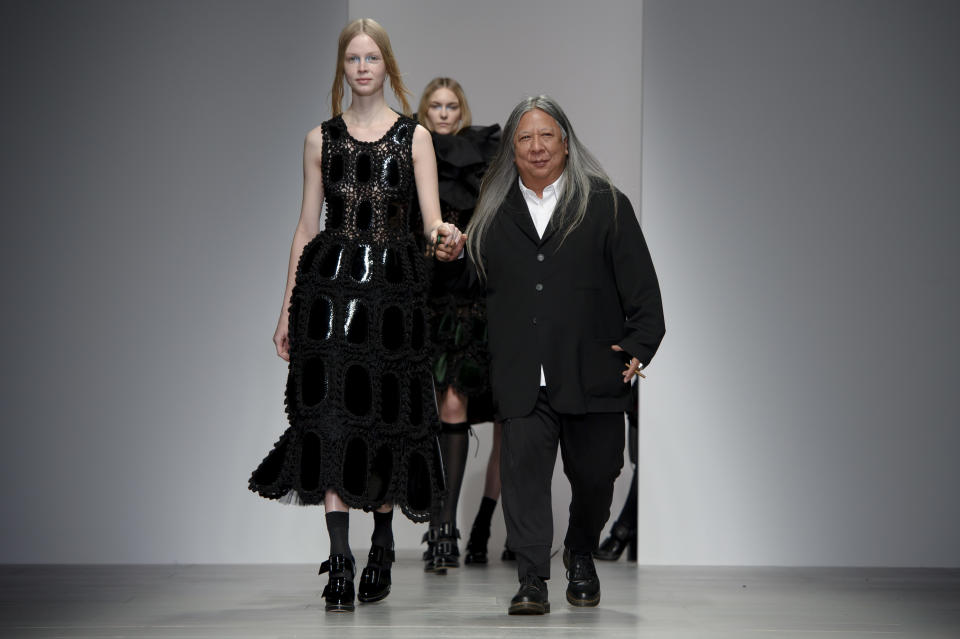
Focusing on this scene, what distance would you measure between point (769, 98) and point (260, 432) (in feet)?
8.08

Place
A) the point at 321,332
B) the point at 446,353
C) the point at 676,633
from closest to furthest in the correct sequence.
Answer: the point at 676,633 → the point at 321,332 → the point at 446,353

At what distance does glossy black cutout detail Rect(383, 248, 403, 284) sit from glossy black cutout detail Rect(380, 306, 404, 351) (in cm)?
9

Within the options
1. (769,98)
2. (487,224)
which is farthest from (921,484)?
(487,224)

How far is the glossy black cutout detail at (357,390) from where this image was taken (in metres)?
3.52

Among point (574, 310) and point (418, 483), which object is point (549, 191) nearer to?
point (574, 310)

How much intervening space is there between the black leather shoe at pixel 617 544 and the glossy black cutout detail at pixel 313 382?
6.29 feet

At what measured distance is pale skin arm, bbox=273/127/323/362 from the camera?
3.74m

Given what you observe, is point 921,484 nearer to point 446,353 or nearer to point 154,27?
point 446,353

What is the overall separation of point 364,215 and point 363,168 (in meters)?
0.14

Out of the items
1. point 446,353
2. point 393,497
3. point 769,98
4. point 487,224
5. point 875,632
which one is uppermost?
point 769,98

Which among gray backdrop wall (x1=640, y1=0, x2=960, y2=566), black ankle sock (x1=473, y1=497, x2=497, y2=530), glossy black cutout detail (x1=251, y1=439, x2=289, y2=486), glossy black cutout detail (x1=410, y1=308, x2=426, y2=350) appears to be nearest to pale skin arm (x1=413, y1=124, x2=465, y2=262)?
glossy black cutout detail (x1=410, y1=308, x2=426, y2=350)

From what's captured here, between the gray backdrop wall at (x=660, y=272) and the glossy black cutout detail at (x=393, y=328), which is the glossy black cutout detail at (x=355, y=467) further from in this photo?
the gray backdrop wall at (x=660, y=272)

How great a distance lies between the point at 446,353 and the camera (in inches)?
185

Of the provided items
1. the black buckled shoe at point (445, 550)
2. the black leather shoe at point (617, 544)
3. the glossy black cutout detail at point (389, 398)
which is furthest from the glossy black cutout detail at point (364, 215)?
the black leather shoe at point (617, 544)
